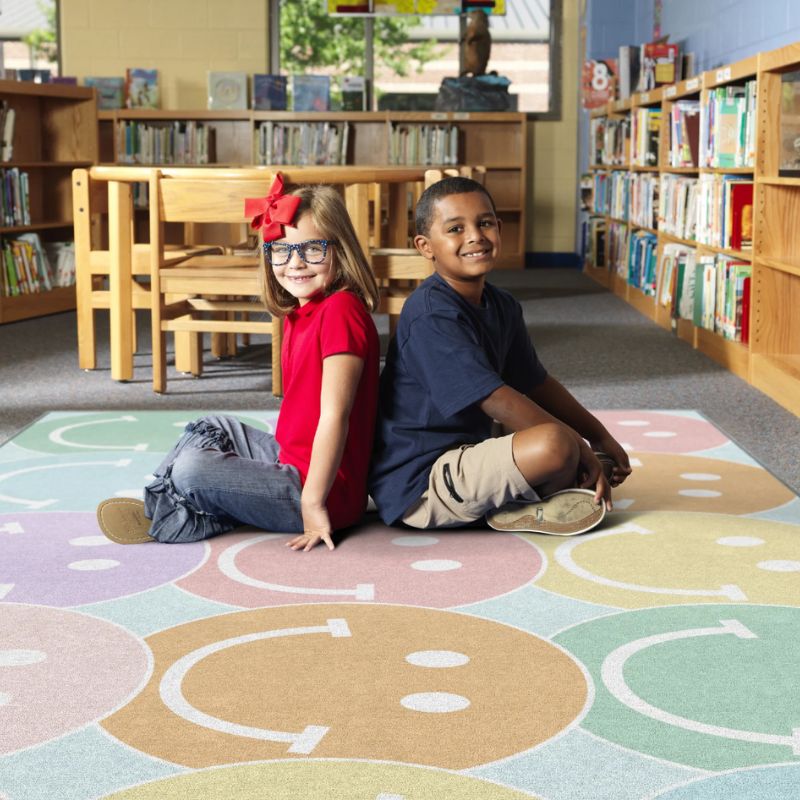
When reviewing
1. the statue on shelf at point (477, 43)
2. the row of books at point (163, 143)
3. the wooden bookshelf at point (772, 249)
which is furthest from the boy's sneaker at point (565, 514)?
the statue on shelf at point (477, 43)

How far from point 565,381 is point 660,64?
10.8 feet

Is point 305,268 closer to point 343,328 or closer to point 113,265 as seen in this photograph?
point 343,328

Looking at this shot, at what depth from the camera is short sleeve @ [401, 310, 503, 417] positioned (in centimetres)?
199

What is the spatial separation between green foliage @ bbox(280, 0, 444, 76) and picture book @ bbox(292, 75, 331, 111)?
40 cm

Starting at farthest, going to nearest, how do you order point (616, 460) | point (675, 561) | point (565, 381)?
point (565, 381) → point (616, 460) → point (675, 561)

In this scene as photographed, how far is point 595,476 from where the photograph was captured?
211 centimetres

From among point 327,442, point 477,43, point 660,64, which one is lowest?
point 327,442

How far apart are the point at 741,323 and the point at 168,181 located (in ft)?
6.39

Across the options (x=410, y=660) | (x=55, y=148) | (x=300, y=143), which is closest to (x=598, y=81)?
(x=300, y=143)

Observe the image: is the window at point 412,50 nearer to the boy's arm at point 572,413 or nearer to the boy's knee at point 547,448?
the boy's arm at point 572,413

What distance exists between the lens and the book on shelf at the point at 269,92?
7977mm

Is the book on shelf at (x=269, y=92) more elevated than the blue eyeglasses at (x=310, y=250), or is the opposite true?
the book on shelf at (x=269, y=92)

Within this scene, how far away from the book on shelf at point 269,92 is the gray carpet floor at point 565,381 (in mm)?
3125

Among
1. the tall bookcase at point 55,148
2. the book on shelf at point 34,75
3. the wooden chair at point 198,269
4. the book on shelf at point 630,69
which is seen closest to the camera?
the wooden chair at point 198,269
